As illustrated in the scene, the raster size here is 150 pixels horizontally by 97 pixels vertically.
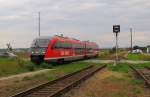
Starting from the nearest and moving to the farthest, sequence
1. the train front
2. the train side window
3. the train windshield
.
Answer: the train front → the train windshield → the train side window

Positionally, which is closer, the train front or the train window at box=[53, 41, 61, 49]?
the train front

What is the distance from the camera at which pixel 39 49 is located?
116 ft

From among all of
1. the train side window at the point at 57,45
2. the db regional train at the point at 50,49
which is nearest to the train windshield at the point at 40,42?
the db regional train at the point at 50,49

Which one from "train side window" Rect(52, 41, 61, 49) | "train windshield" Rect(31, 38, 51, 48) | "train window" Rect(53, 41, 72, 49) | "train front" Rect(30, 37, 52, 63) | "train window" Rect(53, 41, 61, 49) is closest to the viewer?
"train front" Rect(30, 37, 52, 63)

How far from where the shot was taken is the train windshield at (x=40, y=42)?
35.5m

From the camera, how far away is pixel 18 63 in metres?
32.6

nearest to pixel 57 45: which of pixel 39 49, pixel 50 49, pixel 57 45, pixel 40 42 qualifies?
pixel 57 45

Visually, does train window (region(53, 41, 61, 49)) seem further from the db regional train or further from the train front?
the train front

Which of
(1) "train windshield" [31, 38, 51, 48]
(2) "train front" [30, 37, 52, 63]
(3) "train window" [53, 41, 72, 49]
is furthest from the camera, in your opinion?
(3) "train window" [53, 41, 72, 49]

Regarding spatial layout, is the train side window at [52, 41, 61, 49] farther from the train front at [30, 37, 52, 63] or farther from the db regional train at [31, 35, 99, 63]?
the train front at [30, 37, 52, 63]

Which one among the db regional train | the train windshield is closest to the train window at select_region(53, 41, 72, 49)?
the db regional train

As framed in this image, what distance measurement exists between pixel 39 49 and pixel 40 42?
33.2 inches

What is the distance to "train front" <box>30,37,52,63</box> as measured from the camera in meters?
35.1

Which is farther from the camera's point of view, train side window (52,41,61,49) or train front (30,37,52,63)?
train side window (52,41,61,49)
